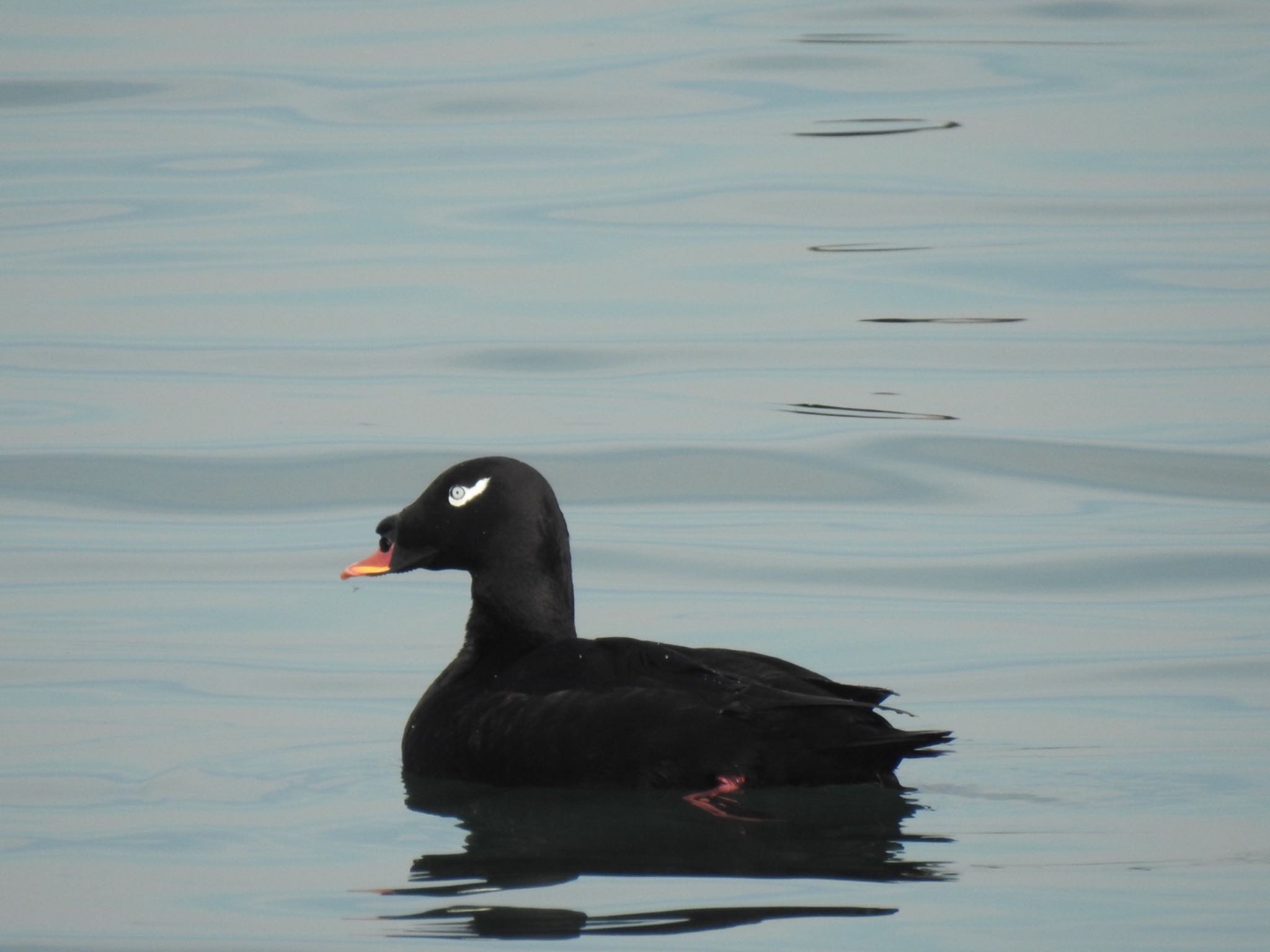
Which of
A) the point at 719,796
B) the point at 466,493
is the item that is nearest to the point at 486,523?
the point at 466,493

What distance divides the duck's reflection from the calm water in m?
0.02

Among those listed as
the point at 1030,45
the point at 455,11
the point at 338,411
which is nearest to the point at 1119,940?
the point at 338,411

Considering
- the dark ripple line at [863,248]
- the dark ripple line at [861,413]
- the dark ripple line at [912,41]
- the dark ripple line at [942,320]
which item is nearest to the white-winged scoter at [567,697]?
the dark ripple line at [861,413]

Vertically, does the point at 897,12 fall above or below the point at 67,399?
above

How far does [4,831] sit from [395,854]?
1.21 meters

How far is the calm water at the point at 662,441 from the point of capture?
670cm

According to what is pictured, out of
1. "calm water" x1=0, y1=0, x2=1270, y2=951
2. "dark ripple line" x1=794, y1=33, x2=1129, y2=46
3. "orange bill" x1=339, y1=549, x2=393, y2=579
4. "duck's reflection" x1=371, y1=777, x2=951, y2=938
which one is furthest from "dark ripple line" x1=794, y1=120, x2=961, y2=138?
"duck's reflection" x1=371, y1=777, x2=951, y2=938

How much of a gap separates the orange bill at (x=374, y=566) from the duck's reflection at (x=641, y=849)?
0.94 meters

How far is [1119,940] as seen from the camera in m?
5.89

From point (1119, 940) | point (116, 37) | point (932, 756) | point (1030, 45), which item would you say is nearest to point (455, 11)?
point (116, 37)

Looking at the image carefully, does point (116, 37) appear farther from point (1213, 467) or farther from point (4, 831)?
point (4, 831)

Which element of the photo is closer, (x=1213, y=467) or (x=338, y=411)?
(x=1213, y=467)

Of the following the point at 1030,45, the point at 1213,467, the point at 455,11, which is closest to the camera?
the point at 1213,467

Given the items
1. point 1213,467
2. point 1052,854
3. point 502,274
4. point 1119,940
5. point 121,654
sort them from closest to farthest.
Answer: point 1119,940, point 1052,854, point 121,654, point 1213,467, point 502,274
